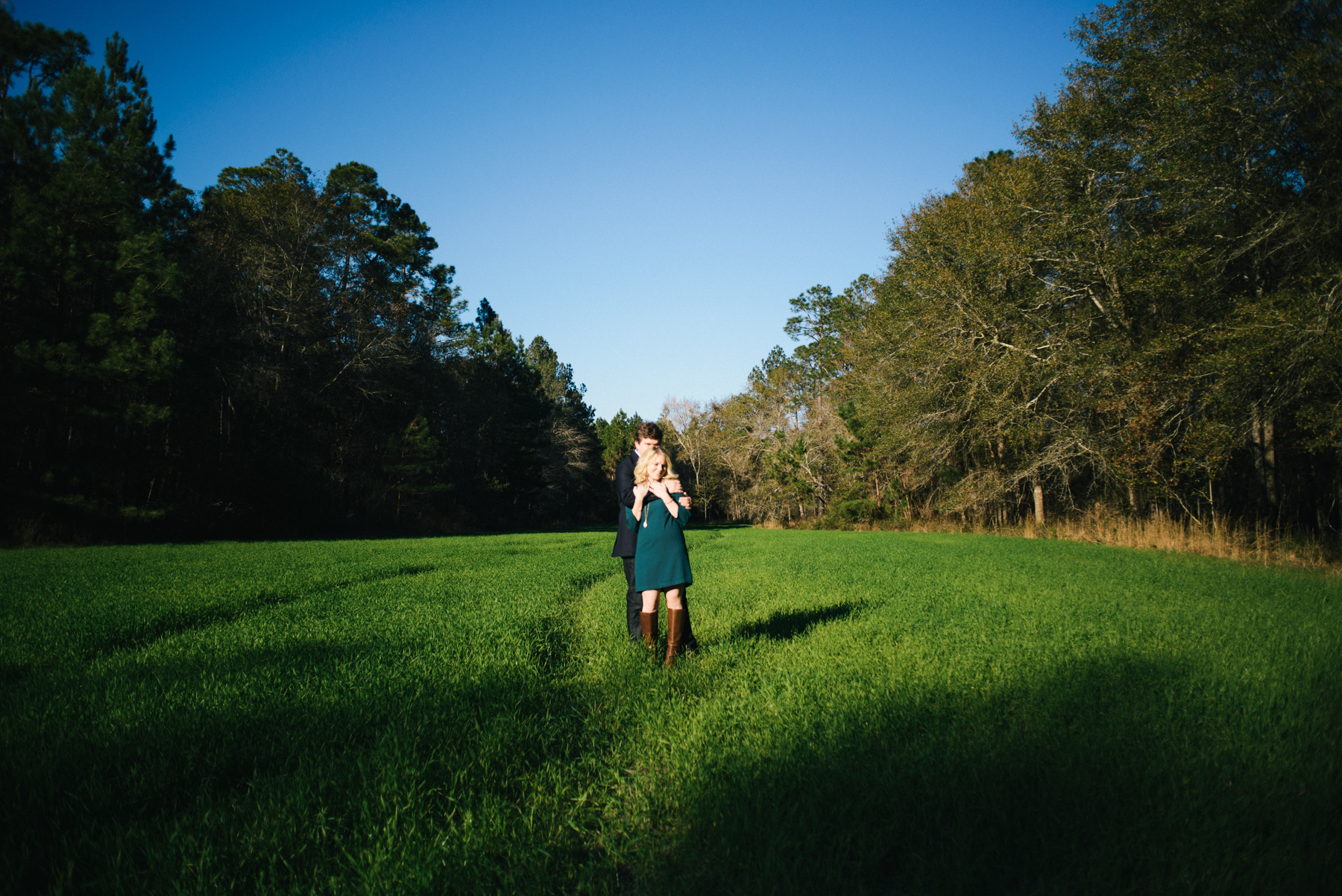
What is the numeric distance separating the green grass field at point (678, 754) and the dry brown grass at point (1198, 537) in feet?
22.7

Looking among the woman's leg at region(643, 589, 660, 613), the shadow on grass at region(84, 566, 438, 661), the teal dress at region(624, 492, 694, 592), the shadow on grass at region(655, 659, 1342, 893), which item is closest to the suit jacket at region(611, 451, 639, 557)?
the teal dress at region(624, 492, 694, 592)

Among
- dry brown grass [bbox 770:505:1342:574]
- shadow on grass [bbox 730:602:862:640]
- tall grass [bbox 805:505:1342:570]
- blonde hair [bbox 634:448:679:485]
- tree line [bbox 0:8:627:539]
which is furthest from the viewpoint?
tree line [bbox 0:8:627:539]

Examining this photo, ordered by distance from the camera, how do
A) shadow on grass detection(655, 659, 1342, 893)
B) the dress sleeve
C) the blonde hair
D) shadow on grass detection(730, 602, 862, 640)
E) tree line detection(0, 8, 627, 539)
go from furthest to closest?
tree line detection(0, 8, 627, 539) < shadow on grass detection(730, 602, 862, 640) < the blonde hair < the dress sleeve < shadow on grass detection(655, 659, 1342, 893)

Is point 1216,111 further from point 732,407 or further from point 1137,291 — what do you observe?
point 732,407

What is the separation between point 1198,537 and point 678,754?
52.0 feet

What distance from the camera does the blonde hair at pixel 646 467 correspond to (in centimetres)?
A: 491

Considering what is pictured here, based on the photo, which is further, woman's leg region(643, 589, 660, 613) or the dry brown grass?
the dry brown grass

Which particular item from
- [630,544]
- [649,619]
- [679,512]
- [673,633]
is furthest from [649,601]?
[679,512]

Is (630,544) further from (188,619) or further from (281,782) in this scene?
(188,619)

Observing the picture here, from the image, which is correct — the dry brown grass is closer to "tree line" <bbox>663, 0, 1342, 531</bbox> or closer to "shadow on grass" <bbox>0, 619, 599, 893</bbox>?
"tree line" <bbox>663, 0, 1342, 531</bbox>

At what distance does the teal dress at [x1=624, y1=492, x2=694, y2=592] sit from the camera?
4762 mm

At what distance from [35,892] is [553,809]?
1839 mm

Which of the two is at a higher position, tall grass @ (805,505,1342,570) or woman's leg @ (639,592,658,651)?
woman's leg @ (639,592,658,651)

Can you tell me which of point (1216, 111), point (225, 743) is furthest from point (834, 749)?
point (1216, 111)
